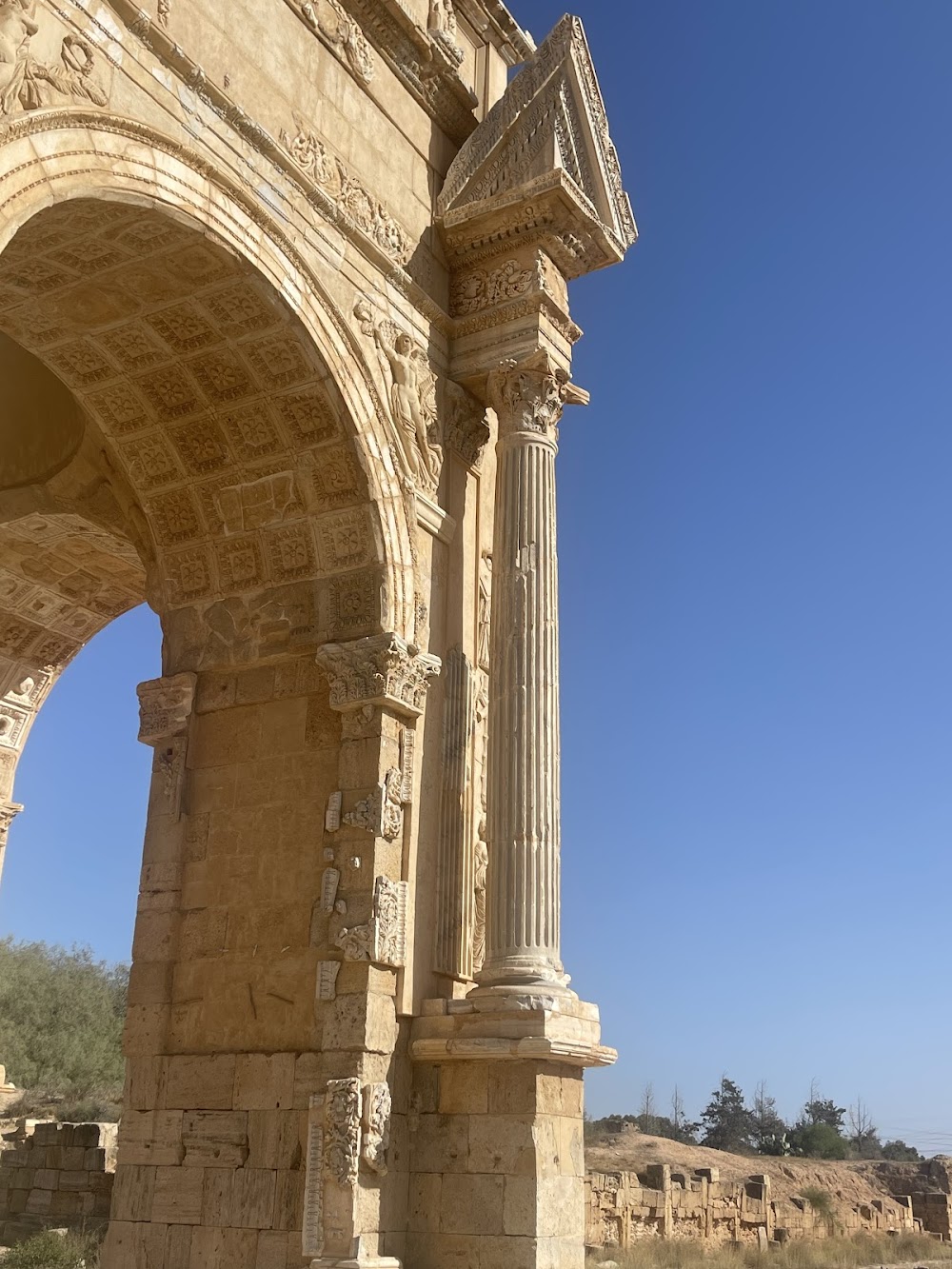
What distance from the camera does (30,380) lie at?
12391 millimetres

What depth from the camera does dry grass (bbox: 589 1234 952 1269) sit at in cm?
1755

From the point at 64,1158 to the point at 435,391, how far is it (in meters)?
8.60

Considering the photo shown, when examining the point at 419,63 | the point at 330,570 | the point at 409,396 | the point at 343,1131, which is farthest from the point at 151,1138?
the point at 419,63

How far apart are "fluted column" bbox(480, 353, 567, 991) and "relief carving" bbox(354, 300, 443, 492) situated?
1.87 ft

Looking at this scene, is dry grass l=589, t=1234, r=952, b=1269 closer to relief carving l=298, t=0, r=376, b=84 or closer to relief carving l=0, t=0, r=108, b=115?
relief carving l=298, t=0, r=376, b=84

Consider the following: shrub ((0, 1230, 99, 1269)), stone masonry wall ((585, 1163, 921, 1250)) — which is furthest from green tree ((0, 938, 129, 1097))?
shrub ((0, 1230, 99, 1269))

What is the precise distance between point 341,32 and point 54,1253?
1064 cm

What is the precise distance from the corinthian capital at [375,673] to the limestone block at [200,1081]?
265 centimetres

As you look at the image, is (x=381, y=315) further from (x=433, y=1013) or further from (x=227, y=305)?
(x=433, y=1013)

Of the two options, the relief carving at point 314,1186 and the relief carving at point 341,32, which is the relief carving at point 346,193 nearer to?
the relief carving at point 341,32

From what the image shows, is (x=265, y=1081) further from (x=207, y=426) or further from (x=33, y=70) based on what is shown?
(x=33, y=70)

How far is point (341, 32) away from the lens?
1041 cm

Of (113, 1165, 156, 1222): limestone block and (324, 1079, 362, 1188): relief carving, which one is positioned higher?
(324, 1079, 362, 1188): relief carving

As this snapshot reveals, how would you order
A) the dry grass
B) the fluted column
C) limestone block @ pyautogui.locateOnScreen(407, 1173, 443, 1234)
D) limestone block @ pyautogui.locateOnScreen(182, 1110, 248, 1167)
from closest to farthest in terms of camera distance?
limestone block @ pyautogui.locateOnScreen(407, 1173, 443, 1234) < limestone block @ pyautogui.locateOnScreen(182, 1110, 248, 1167) < the fluted column < the dry grass
